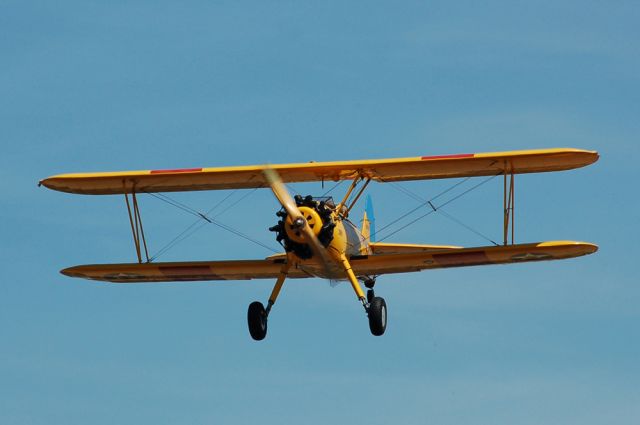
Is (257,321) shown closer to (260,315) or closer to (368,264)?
(260,315)

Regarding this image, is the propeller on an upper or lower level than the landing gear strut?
upper

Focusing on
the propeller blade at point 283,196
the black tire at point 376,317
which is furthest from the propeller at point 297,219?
the black tire at point 376,317

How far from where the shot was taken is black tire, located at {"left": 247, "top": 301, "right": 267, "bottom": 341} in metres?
23.7

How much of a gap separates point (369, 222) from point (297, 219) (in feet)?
27.4

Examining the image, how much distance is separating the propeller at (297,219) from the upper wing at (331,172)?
1144 mm

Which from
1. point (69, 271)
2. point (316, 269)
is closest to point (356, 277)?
point (316, 269)

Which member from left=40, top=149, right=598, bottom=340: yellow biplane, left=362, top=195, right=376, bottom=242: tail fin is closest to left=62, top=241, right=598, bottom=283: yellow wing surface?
left=40, top=149, right=598, bottom=340: yellow biplane

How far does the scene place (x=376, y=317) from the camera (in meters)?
23.2

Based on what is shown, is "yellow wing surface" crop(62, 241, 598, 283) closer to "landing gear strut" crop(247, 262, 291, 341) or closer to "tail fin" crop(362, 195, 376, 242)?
"landing gear strut" crop(247, 262, 291, 341)

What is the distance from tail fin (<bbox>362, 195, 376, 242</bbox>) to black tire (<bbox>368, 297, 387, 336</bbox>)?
6258mm

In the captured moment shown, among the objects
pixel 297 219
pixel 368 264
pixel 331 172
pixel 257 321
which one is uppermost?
pixel 331 172

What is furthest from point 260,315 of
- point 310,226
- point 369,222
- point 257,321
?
point 369,222

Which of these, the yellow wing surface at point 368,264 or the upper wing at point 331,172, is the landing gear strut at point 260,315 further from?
the upper wing at point 331,172

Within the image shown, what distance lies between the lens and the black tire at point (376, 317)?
76.1 ft
